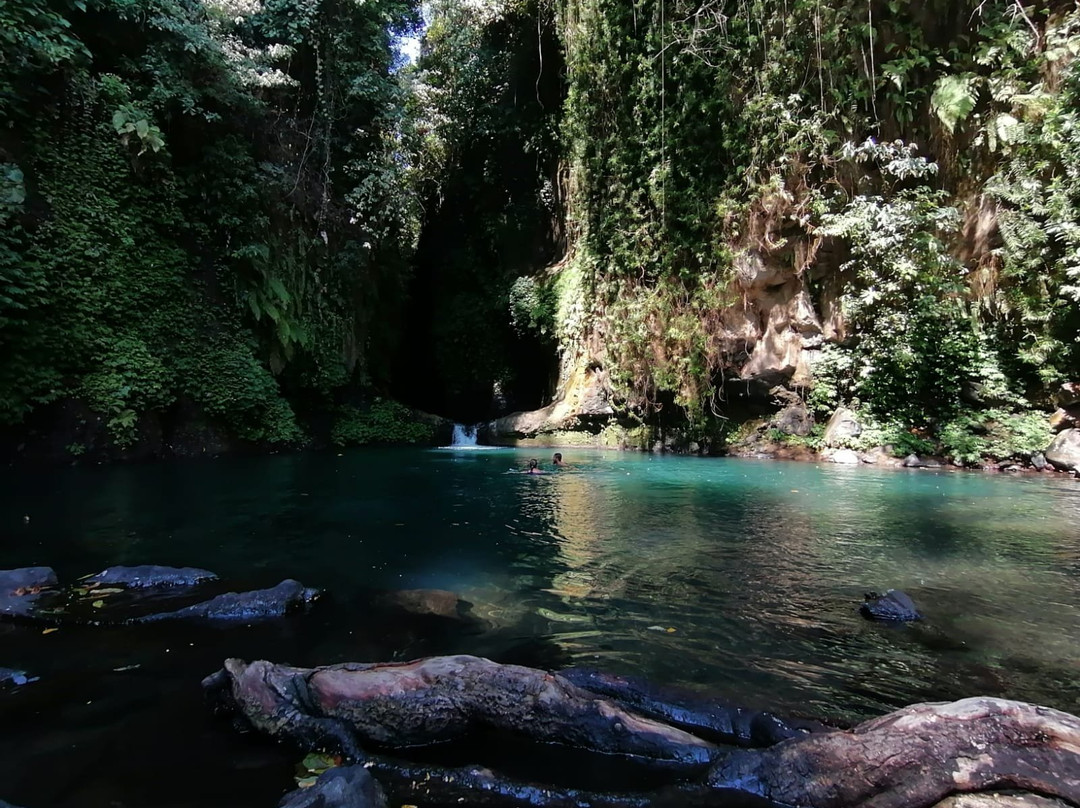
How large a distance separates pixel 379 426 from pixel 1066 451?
1734cm

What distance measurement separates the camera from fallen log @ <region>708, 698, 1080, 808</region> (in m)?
2.36

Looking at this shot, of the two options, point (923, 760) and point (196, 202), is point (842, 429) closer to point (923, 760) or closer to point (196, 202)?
point (923, 760)

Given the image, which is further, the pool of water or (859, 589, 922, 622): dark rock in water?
(859, 589, 922, 622): dark rock in water

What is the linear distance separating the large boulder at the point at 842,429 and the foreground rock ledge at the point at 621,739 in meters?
13.8

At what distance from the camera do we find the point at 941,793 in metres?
2.39

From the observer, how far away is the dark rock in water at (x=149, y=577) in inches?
210

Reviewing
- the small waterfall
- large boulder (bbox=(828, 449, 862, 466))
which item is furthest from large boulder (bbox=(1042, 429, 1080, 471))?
the small waterfall

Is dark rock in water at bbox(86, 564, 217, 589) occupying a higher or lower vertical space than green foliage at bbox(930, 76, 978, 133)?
lower

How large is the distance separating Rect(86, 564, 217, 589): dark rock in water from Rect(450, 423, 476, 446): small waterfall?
15.1 metres

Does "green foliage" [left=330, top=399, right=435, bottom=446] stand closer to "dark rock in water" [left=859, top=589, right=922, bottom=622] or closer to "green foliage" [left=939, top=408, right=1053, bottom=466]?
"green foliage" [left=939, top=408, right=1053, bottom=466]

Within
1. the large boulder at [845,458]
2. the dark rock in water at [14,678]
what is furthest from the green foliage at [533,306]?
the dark rock in water at [14,678]

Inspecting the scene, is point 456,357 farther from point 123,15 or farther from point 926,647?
point 926,647

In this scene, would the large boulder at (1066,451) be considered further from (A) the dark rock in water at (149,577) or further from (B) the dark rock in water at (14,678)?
(B) the dark rock in water at (14,678)

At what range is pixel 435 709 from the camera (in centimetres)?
314
